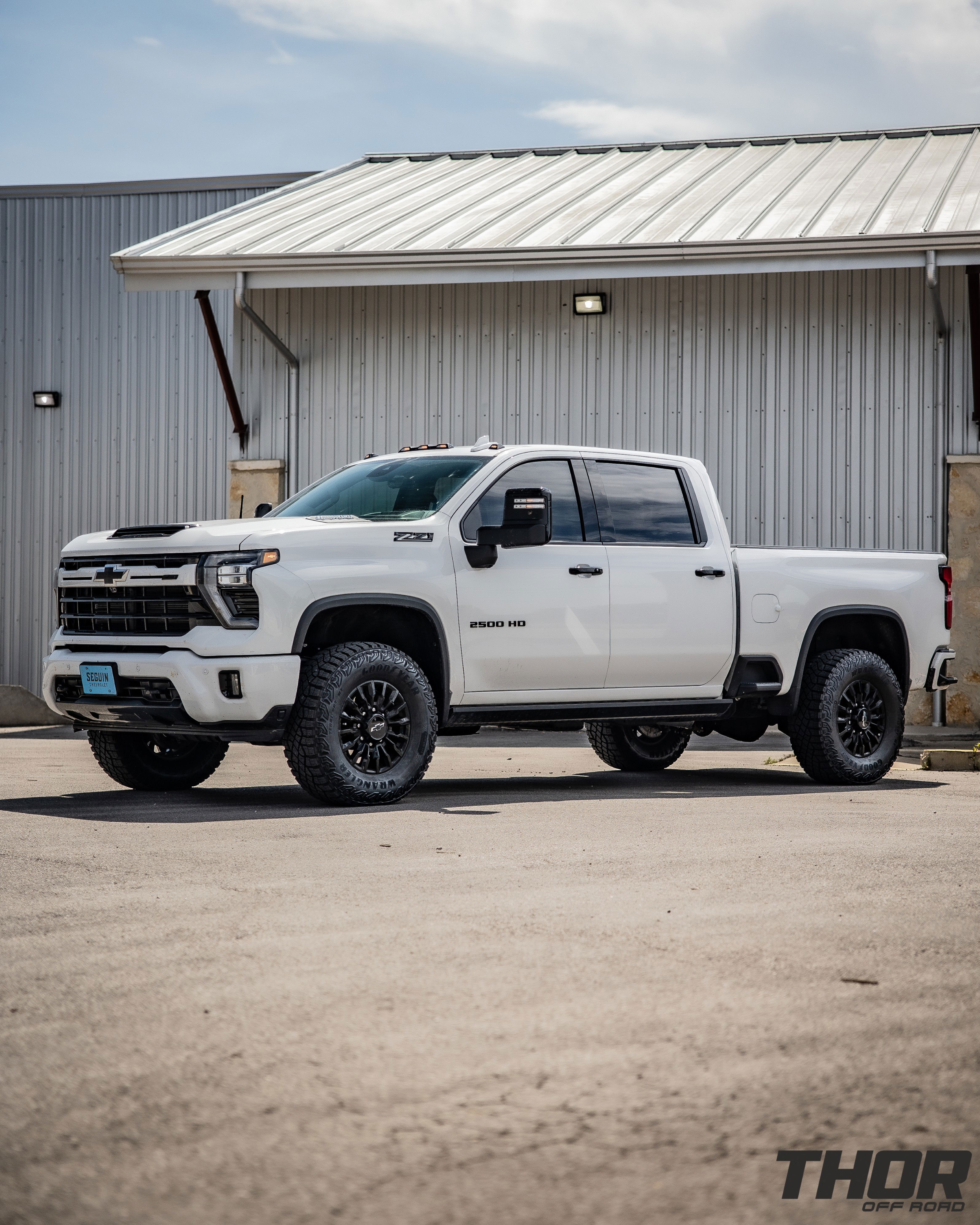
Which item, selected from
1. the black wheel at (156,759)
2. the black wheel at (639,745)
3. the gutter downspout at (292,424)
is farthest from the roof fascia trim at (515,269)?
the black wheel at (156,759)

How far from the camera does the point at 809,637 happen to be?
32.9ft

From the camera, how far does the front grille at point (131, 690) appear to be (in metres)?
8.01

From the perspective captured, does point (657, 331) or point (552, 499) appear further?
→ point (657, 331)

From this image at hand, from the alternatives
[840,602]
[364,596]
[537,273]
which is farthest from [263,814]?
[537,273]

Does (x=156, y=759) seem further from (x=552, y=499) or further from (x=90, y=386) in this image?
(x=90, y=386)

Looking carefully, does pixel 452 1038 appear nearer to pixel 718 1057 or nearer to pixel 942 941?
pixel 718 1057

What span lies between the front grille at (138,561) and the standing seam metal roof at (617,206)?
22.8 feet

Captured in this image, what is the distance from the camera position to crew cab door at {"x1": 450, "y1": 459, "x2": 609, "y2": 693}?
8633 mm

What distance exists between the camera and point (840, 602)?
401 inches

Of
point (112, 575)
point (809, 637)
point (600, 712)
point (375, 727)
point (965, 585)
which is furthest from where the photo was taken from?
point (965, 585)

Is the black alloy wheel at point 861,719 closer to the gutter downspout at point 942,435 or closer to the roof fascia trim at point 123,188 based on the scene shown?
the gutter downspout at point 942,435

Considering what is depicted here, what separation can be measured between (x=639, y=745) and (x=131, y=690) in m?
4.55

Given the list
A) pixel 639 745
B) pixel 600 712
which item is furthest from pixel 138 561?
pixel 639 745

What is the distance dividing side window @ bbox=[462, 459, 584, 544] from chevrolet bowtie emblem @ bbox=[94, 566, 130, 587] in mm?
1890
